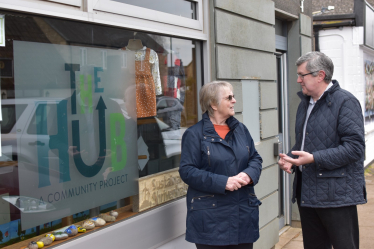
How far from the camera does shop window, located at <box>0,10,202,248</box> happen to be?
7.86 feet

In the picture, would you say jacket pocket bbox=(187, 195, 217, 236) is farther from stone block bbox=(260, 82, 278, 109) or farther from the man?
stone block bbox=(260, 82, 278, 109)

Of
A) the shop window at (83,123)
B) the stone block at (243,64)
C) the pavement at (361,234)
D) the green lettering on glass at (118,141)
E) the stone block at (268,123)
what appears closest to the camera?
the shop window at (83,123)

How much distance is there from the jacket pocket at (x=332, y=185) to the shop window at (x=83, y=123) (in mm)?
1278

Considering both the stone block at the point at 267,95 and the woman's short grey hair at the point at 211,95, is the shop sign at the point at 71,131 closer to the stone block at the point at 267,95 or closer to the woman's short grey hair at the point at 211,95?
the woman's short grey hair at the point at 211,95

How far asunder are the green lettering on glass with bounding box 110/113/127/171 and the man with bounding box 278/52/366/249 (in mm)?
1193

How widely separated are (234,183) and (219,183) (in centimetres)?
10

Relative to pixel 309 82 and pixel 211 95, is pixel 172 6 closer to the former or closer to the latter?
pixel 211 95

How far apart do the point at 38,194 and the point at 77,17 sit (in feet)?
3.73

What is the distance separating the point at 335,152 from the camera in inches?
110

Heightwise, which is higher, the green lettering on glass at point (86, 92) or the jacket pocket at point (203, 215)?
the green lettering on glass at point (86, 92)

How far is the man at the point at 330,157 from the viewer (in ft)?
9.24

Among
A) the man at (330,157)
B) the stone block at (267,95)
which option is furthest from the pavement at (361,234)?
the man at (330,157)

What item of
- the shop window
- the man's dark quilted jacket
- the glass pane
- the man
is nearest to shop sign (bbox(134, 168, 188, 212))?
the shop window

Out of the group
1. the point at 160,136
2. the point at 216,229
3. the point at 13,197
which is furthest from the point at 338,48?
the point at 13,197
